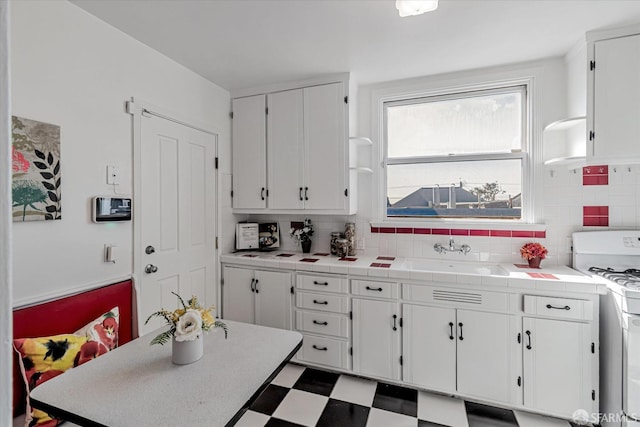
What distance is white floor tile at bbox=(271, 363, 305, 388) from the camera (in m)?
2.39

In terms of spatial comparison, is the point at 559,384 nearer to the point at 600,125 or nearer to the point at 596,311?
the point at 596,311

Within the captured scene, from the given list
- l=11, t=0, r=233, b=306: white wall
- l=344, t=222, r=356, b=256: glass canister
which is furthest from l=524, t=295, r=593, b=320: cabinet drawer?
l=11, t=0, r=233, b=306: white wall

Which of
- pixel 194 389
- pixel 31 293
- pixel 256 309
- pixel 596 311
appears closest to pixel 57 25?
pixel 31 293

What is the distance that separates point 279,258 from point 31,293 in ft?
5.32

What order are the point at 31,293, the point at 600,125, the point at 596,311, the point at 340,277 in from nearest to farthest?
1. the point at 31,293
2. the point at 596,311
3. the point at 600,125
4. the point at 340,277

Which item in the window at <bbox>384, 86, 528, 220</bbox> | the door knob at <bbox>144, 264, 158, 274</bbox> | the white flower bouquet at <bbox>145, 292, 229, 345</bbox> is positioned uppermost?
the window at <bbox>384, 86, 528, 220</bbox>

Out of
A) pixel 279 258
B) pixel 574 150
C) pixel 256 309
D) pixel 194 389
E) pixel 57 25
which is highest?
pixel 57 25

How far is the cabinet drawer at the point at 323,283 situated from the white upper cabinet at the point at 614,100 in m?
1.91

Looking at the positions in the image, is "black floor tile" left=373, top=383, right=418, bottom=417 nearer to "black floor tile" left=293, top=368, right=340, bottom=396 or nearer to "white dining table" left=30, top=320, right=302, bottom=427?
"black floor tile" left=293, top=368, right=340, bottom=396

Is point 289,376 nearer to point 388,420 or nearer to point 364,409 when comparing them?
point 364,409

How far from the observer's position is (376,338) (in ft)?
7.69

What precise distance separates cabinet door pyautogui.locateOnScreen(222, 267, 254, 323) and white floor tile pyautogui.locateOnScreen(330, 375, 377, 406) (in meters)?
0.93

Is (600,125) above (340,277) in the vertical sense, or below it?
above

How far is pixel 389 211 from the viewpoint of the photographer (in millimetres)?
2922
